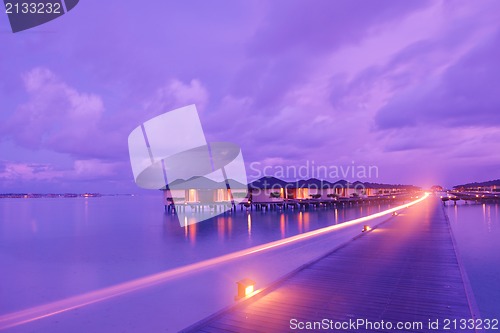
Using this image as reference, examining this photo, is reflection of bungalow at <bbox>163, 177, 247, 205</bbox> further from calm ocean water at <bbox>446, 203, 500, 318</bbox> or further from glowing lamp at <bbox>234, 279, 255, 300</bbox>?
glowing lamp at <bbox>234, 279, 255, 300</bbox>

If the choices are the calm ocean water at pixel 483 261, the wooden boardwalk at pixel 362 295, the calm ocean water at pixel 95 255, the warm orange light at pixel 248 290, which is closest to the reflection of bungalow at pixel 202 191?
the calm ocean water at pixel 95 255

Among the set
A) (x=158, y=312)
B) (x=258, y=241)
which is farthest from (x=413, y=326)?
(x=258, y=241)

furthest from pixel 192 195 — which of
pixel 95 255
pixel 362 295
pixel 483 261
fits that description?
pixel 362 295

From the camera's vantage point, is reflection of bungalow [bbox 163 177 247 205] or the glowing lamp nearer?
the glowing lamp

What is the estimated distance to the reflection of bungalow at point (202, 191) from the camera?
38.0m

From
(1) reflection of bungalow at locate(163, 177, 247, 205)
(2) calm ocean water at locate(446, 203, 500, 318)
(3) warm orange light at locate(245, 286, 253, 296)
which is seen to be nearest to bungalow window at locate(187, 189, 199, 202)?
(1) reflection of bungalow at locate(163, 177, 247, 205)

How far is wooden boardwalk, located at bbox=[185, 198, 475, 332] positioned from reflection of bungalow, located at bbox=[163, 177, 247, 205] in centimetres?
2972

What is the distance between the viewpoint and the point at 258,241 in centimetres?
1836

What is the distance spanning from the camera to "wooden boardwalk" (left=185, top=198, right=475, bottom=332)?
4.55 metres

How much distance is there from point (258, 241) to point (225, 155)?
98.2 feet

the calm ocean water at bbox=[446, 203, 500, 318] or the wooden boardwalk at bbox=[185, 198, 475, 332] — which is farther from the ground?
the wooden boardwalk at bbox=[185, 198, 475, 332]

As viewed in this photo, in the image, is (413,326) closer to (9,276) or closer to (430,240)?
(430,240)

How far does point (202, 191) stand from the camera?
1583 inches

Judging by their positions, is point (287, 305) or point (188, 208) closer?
point (287, 305)
